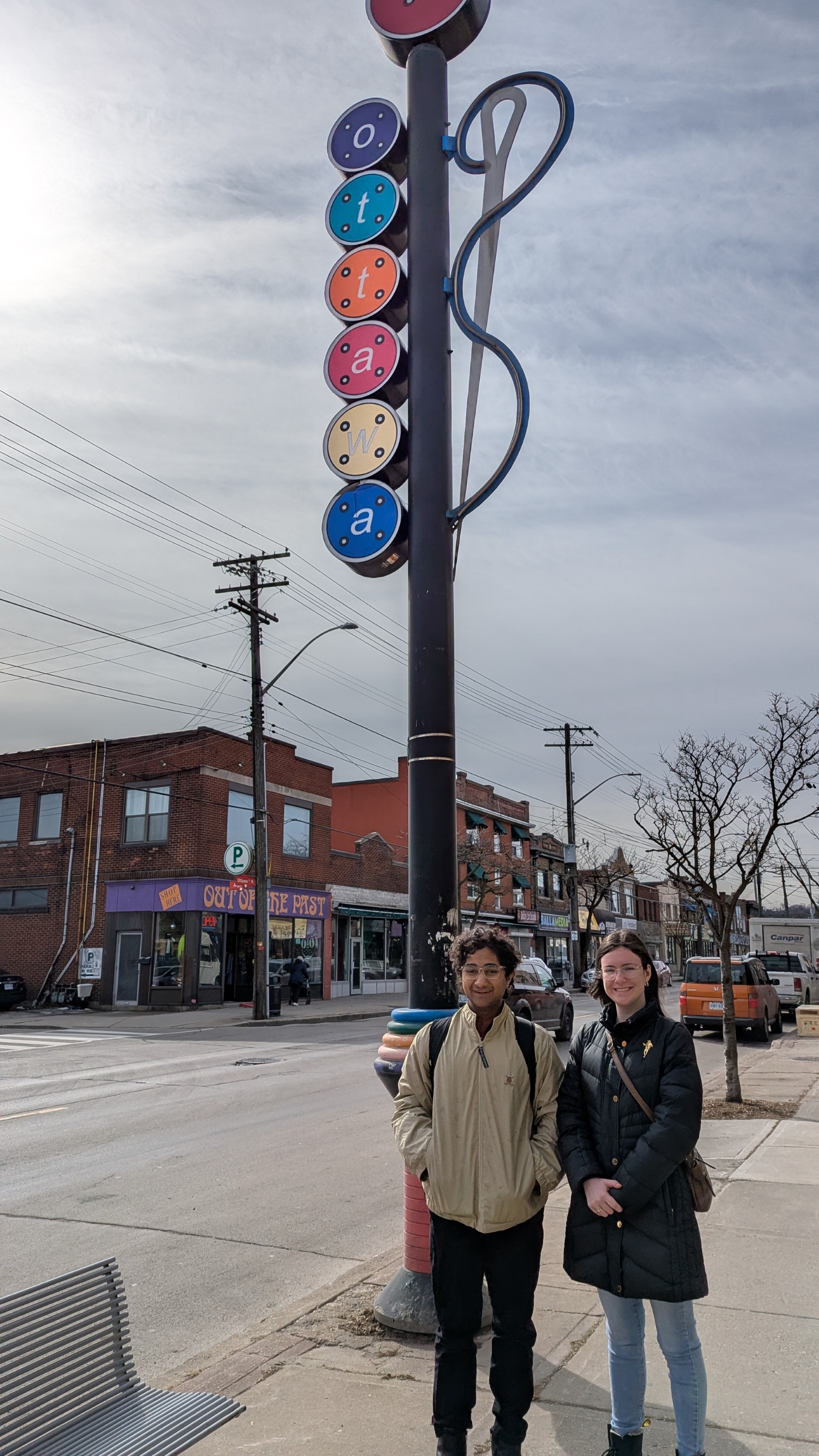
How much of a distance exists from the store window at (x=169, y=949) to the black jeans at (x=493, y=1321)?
28244 mm

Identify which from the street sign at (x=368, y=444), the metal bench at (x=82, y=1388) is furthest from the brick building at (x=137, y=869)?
the metal bench at (x=82, y=1388)

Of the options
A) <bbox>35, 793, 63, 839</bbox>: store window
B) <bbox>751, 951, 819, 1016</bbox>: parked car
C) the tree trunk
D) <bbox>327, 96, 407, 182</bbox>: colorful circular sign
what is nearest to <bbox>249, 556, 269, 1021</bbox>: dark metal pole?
<bbox>35, 793, 63, 839</bbox>: store window

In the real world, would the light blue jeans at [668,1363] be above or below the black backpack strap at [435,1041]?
below

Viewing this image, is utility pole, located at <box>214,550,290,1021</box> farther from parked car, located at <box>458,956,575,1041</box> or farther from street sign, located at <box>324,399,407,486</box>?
street sign, located at <box>324,399,407,486</box>

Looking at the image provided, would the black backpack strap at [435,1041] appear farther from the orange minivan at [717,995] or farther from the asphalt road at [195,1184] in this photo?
the orange minivan at [717,995]

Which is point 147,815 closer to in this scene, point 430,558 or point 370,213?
point 370,213

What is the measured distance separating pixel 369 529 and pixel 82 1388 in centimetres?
426

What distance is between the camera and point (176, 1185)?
8.14m

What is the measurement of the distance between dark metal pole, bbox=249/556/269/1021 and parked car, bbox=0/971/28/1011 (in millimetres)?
8253

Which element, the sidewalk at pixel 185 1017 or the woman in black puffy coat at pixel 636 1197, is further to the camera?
the sidewalk at pixel 185 1017

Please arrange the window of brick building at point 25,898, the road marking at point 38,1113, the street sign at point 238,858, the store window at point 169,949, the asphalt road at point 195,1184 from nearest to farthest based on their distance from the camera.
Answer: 1. the asphalt road at point 195,1184
2. the road marking at point 38,1113
3. the street sign at point 238,858
4. the store window at point 169,949
5. the window of brick building at point 25,898

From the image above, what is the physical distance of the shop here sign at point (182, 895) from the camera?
30.6 meters

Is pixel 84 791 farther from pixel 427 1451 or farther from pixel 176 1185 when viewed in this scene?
pixel 427 1451

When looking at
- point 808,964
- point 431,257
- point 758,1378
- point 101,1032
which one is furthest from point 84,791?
point 758,1378
